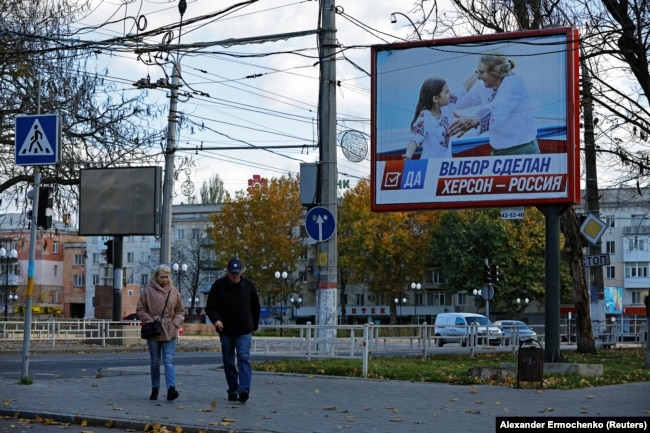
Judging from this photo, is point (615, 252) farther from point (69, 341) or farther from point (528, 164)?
point (528, 164)

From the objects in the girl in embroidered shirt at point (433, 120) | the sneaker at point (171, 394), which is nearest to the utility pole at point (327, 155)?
the girl in embroidered shirt at point (433, 120)

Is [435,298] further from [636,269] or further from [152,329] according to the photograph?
[152,329]

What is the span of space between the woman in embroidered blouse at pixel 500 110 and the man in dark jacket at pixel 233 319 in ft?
30.3

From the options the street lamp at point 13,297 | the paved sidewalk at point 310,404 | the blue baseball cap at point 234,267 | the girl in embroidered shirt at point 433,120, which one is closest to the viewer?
the paved sidewalk at point 310,404

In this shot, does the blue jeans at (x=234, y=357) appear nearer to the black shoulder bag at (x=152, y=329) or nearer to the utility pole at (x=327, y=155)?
the black shoulder bag at (x=152, y=329)

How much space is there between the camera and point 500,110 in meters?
21.9

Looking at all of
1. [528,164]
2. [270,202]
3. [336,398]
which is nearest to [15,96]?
[528,164]

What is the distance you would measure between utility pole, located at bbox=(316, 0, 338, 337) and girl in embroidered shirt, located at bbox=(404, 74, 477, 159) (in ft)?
6.32

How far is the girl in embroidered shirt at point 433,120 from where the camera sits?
73.3ft

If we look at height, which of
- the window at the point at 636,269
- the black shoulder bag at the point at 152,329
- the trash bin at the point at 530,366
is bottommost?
the trash bin at the point at 530,366

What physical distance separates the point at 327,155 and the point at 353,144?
12.3 feet

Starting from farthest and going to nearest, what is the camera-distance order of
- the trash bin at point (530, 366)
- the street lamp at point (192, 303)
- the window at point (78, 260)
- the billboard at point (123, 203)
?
the window at point (78, 260), the street lamp at point (192, 303), the billboard at point (123, 203), the trash bin at point (530, 366)

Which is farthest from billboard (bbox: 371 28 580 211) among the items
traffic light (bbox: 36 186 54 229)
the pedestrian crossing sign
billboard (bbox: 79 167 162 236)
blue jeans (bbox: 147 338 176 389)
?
billboard (bbox: 79 167 162 236)

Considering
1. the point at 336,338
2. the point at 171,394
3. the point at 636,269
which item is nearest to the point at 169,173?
the point at 336,338
